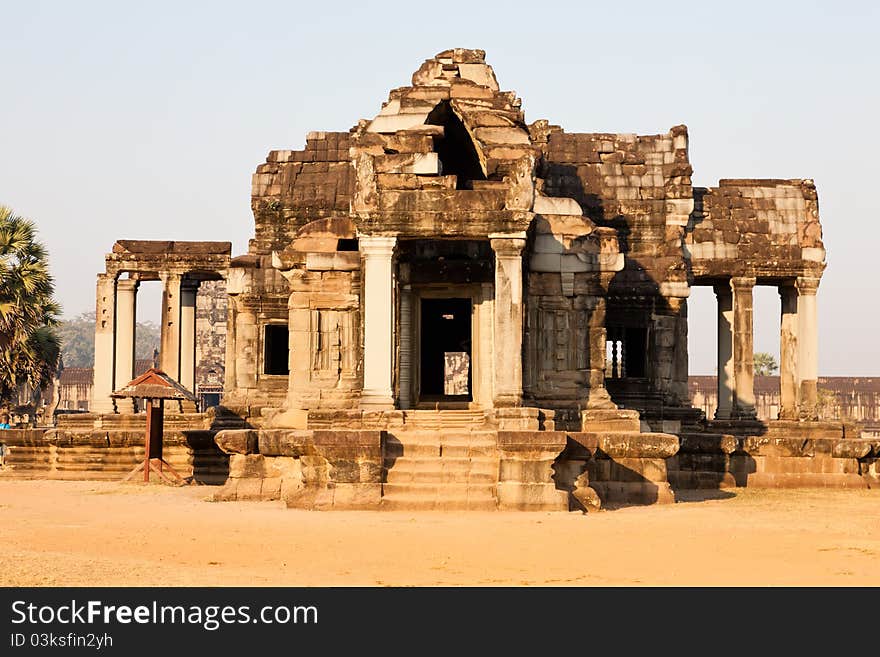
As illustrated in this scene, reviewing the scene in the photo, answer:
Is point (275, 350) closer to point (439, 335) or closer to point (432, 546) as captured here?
point (439, 335)

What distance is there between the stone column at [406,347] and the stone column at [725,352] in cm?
1407

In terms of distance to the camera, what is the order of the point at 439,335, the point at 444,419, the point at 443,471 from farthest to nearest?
the point at 439,335
the point at 444,419
the point at 443,471

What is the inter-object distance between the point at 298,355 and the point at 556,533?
8857 mm

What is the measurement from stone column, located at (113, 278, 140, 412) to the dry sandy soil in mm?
18047

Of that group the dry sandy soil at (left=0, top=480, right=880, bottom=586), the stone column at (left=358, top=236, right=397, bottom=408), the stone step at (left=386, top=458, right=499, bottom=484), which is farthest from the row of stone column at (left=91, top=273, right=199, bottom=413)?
the stone step at (left=386, top=458, right=499, bottom=484)

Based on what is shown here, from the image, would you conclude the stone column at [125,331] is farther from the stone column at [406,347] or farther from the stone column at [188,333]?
the stone column at [406,347]

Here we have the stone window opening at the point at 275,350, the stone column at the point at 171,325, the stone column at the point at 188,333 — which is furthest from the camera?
the stone column at the point at 188,333

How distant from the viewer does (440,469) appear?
1986cm

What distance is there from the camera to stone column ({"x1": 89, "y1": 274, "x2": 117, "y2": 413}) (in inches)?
1521

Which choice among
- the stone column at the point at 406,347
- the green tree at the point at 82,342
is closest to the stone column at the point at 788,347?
the stone column at the point at 406,347

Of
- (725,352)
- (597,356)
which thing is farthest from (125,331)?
(597,356)

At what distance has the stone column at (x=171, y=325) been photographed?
38.2m

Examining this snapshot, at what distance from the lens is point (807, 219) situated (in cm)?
3519

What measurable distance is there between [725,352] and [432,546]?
907 inches
